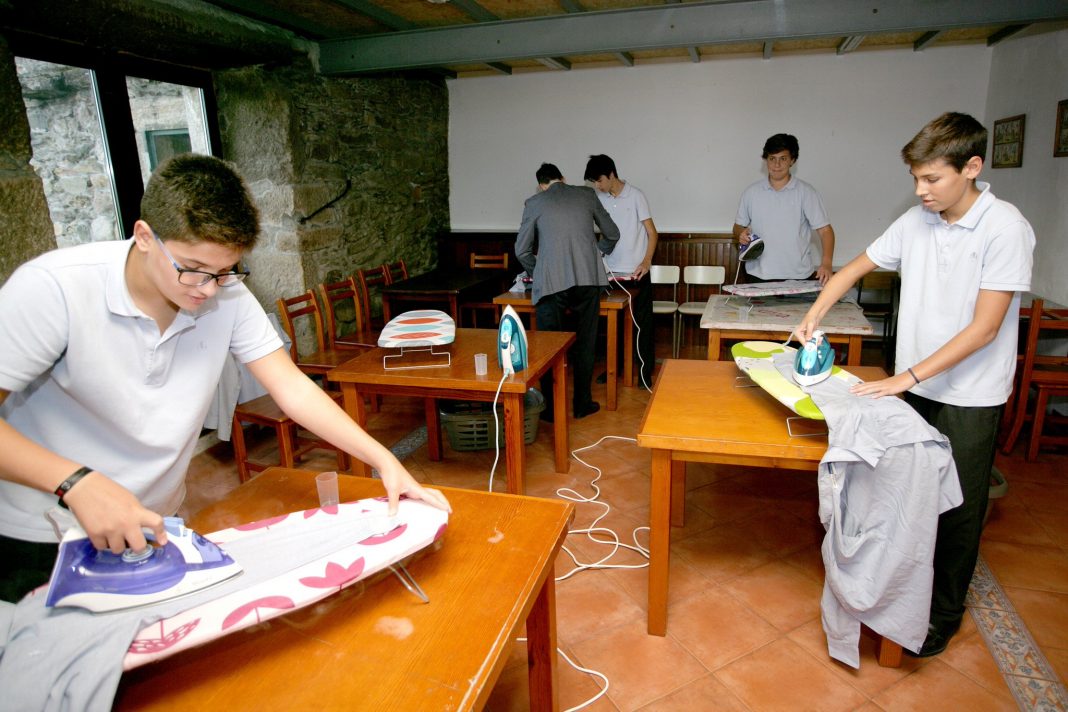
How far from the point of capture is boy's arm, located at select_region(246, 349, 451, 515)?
135 centimetres

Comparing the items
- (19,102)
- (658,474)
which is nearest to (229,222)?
(658,474)

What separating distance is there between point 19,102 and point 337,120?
7.49ft

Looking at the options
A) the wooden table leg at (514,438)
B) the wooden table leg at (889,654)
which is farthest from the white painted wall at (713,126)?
the wooden table leg at (889,654)

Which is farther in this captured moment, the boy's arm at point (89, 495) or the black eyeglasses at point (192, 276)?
the black eyeglasses at point (192, 276)

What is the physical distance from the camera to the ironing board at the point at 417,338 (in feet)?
9.28

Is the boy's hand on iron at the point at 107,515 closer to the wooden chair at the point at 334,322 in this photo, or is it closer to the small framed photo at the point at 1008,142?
the wooden chair at the point at 334,322

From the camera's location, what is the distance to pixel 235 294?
141 cm

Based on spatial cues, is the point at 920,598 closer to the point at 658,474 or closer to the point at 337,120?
the point at 658,474

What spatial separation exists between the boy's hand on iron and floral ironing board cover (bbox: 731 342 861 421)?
1591 millimetres

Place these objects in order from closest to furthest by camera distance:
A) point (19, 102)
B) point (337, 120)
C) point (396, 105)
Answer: point (19, 102), point (337, 120), point (396, 105)

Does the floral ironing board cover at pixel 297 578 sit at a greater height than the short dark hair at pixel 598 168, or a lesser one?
lesser

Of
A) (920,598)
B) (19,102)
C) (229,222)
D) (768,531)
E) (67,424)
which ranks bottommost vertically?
(768,531)

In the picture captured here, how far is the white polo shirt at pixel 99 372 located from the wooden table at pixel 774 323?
88.7 inches

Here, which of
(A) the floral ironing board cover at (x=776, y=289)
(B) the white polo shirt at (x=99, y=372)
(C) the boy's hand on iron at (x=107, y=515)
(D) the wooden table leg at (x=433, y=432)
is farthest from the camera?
(D) the wooden table leg at (x=433, y=432)
